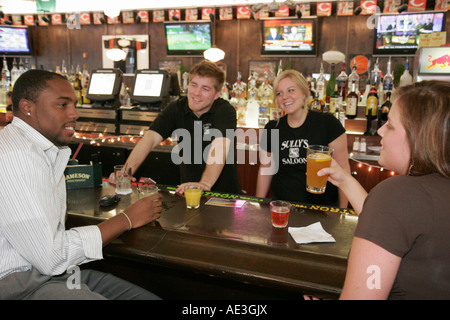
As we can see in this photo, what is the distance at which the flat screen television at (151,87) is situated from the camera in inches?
193

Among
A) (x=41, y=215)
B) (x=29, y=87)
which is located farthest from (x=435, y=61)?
(x=41, y=215)

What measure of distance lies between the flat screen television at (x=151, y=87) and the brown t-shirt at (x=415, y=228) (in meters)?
4.28

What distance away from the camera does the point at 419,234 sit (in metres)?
0.85

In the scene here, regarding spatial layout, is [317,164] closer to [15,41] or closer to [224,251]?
[224,251]

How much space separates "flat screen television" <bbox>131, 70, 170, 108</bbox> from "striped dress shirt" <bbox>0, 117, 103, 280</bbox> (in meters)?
3.63

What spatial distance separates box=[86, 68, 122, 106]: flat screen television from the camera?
5151 millimetres

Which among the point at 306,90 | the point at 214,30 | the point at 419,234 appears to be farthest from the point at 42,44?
the point at 419,234

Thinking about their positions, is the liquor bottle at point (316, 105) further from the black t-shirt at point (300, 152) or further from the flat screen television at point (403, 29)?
the flat screen television at point (403, 29)

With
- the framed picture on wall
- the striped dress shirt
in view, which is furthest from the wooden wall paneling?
the striped dress shirt

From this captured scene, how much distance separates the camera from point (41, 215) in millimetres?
1210

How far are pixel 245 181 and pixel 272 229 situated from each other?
2.48 metres

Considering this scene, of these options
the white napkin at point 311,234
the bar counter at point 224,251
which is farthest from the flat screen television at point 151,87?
the white napkin at point 311,234

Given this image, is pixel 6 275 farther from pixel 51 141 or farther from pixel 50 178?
pixel 51 141

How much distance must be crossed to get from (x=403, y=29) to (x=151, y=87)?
3760 millimetres
